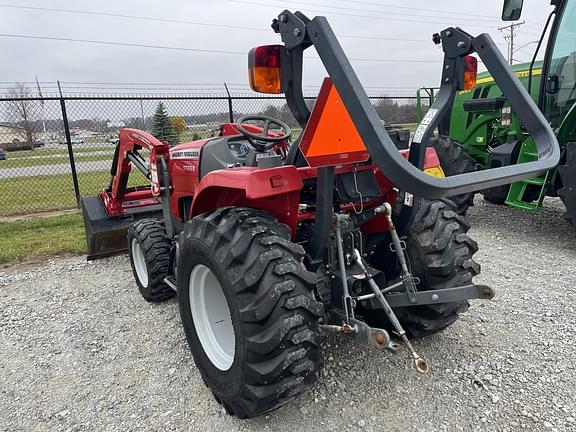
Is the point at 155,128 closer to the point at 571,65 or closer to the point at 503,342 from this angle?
the point at 571,65

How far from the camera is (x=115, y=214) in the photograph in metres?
4.85

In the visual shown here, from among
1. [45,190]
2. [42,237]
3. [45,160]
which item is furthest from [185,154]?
[45,160]

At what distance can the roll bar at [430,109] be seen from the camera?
1627mm

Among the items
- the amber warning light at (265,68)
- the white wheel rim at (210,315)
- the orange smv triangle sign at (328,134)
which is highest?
the amber warning light at (265,68)

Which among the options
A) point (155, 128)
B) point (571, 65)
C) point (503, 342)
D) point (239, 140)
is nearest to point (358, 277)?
point (503, 342)

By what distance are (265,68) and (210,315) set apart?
1403 mm

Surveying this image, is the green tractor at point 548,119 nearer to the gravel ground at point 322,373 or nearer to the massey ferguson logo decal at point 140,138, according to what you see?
the gravel ground at point 322,373

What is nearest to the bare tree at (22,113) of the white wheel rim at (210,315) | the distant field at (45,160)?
the distant field at (45,160)

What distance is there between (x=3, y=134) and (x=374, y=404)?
15.1 meters

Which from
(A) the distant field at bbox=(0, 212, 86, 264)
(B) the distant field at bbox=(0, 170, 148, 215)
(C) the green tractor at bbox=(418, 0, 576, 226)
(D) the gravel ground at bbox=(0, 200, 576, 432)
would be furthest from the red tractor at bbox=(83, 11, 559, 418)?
(B) the distant field at bbox=(0, 170, 148, 215)

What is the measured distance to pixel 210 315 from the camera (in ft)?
8.84

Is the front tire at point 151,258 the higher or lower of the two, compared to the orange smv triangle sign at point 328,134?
lower

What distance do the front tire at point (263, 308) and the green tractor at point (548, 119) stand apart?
3.66 meters

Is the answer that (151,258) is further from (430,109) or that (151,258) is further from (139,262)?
(430,109)
